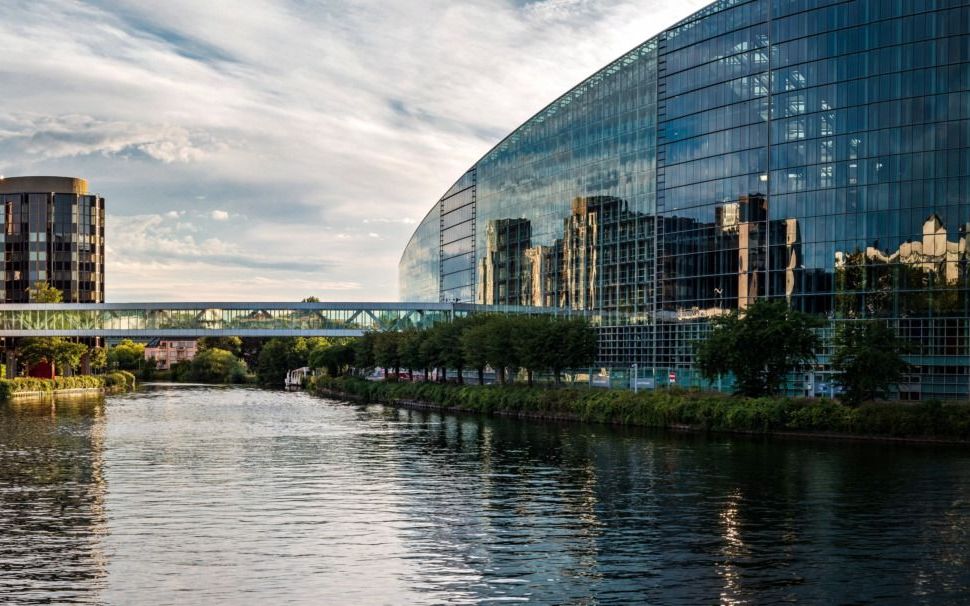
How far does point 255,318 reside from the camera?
164125mm

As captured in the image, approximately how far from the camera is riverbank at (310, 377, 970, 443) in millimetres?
70562

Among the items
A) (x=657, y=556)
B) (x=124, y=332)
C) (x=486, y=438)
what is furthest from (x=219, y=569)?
(x=124, y=332)

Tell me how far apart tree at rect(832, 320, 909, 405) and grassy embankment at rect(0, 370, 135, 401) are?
103704 mm

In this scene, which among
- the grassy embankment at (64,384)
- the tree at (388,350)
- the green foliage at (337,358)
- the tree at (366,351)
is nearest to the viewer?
the grassy embankment at (64,384)

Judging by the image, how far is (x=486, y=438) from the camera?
75688 mm

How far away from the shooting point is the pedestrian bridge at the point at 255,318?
16025 cm

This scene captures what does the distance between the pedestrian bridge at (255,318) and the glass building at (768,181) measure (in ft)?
92.2

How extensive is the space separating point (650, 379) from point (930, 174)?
117 feet

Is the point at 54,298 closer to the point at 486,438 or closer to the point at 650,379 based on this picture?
the point at 650,379

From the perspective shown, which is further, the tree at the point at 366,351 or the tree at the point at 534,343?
the tree at the point at 366,351

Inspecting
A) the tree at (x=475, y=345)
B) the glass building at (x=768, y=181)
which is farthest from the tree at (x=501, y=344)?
the glass building at (x=768, y=181)

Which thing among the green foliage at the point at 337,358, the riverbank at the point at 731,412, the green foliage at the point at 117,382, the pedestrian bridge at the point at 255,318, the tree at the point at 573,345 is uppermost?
the pedestrian bridge at the point at 255,318

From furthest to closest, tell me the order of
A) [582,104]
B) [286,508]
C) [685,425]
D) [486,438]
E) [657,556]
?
[582,104]
[685,425]
[486,438]
[286,508]
[657,556]

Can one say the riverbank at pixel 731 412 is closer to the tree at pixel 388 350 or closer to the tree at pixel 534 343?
the tree at pixel 534 343
